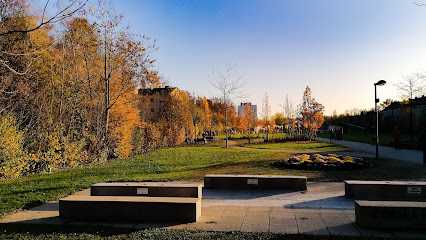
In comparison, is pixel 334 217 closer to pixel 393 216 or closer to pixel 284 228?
pixel 393 216

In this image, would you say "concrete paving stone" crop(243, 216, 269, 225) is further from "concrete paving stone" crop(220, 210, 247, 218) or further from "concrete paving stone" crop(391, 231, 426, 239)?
"concrete paving stone" crop(391, 231, 426, 239)

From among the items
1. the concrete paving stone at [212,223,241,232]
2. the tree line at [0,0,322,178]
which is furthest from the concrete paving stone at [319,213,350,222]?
the tree line at [0,0,322,178]

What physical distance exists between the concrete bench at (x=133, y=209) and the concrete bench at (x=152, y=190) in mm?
1369

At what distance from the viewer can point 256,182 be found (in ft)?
28.7

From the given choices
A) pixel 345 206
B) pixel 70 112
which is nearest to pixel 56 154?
pixel 70 112

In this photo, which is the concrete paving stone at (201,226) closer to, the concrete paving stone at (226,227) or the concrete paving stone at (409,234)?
the concrete paving stone at (226,227)

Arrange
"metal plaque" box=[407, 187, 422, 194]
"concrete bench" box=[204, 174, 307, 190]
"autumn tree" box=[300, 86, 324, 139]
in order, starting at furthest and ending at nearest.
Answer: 1. "autumn tree" box=[300, 86, 324, 139]
2. "concrete bench" box=[204, 174, 307, 190]
3. "metal plaque" box=[407, 187, 422, 194]

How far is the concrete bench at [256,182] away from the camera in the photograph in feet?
28.2

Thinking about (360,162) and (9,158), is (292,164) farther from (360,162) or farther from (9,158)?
A: (9,158)

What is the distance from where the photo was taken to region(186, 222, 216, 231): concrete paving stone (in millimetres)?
5207

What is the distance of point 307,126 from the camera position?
33188 mm

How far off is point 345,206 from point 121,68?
62.9 ft

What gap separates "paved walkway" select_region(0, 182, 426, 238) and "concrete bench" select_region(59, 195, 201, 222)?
0.45ft

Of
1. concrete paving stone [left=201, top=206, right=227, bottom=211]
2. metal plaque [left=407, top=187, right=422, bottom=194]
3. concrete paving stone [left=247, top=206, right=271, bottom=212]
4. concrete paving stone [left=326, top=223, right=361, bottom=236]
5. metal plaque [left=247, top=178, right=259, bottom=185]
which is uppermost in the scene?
metal plaque [left=407, top=187, right=422, bottom=194]
